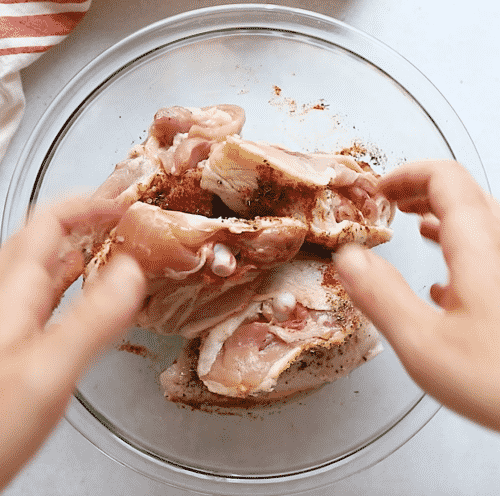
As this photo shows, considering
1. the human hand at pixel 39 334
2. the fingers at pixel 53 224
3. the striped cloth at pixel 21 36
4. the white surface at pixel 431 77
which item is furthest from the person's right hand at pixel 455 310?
the striped cloth at pixel 21 36

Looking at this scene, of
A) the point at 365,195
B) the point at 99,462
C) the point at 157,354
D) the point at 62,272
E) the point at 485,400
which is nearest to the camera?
the point at 485,400

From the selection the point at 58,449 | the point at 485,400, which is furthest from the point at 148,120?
the point at 485,400

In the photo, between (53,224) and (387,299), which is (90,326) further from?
(387,299)

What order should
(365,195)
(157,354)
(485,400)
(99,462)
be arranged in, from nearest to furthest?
(485,400)
(365,195)
(157,354)
(99,462)

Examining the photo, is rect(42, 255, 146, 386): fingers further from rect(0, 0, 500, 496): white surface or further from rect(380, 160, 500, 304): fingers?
rect(0, 0, 500, 496): white surface

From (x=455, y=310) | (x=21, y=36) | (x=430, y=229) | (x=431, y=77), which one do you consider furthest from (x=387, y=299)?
(x=21, y=36)

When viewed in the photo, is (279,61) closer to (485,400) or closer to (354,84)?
(354,84)
